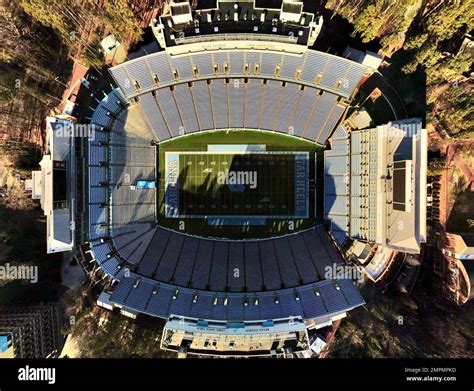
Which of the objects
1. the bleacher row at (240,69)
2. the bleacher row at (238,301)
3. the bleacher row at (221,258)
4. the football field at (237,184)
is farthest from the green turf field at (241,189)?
the bleacher row at (238,301)

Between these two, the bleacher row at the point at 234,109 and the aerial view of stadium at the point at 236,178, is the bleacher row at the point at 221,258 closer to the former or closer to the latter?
Answer: the aerial view of stadium at the point at 236,178

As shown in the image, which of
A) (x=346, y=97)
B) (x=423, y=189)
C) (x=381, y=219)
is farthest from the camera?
(x=346, y=97)

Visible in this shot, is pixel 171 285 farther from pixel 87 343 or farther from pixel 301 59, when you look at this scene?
pixel 301 59

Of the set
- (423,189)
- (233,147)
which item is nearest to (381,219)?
(423,189)

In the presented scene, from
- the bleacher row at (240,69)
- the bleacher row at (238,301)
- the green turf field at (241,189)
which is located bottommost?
the bleacher row at (238,301)

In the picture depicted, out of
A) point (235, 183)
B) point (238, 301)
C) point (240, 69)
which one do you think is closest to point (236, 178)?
point (235, 183)

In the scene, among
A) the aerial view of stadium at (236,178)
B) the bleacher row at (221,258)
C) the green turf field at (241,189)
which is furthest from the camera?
the green turf field at (241,189)

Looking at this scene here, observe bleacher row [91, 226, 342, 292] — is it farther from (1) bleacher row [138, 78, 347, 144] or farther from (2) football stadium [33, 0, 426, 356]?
(1) bleacher row [138, 78, 347, 144]
